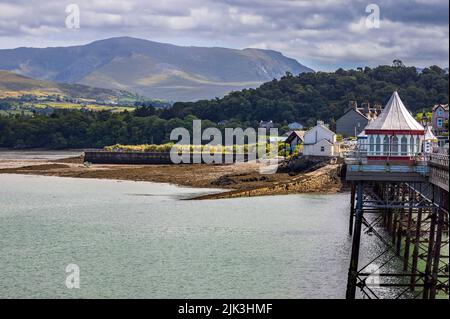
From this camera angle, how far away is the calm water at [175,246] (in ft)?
146

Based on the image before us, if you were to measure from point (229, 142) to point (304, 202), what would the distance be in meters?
96.7

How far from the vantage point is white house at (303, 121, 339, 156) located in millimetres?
110312

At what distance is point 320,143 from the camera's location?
363 feet

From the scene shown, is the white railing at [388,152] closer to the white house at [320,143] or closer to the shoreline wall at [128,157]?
the white house at [320,143]

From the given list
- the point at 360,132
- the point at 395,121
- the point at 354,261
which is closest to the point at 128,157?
the point at 360,132

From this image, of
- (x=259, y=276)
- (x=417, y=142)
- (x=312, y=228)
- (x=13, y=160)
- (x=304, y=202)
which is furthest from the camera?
(x=13, y=160)

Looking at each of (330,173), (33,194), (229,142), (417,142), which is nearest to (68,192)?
(33,194)

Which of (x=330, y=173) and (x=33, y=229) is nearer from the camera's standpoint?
(x=33, y=229)

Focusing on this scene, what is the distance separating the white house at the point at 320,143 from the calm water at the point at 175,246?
23.1 meters

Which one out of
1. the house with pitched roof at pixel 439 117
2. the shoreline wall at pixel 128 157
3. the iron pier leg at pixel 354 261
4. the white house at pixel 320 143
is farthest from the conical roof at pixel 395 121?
the shoreline wall at pixel 128 157

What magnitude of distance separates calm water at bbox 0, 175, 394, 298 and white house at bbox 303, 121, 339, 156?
910 inches

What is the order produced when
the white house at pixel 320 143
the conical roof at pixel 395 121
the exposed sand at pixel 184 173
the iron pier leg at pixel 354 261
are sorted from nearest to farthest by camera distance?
the iron pier leg at pixel 354 261 < the conical roof at pixel 395 121 < the exposed sand at pixel 184 173 < the white house at pixel 320 143
